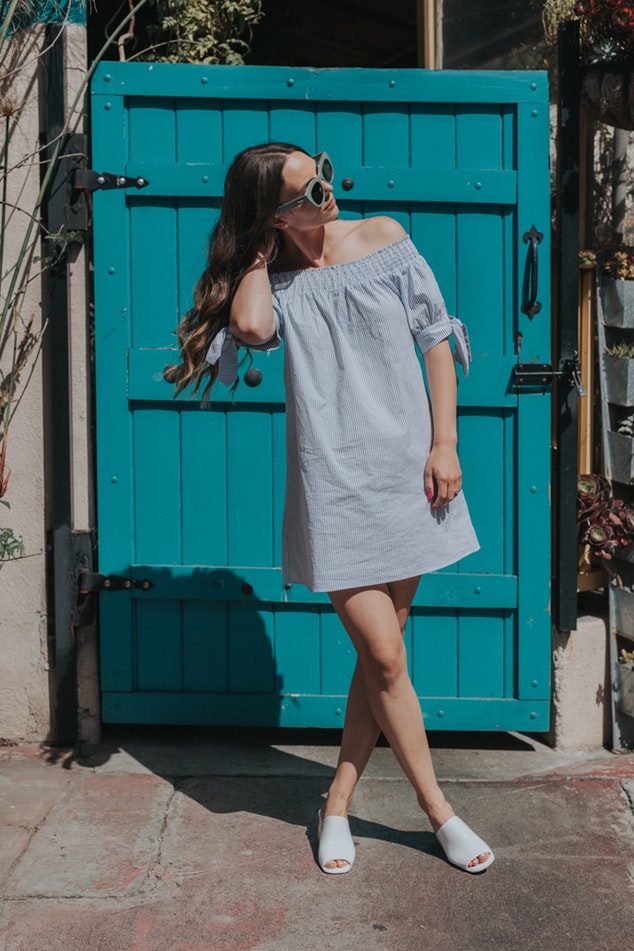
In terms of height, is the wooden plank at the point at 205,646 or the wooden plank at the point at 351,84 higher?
the wooden plank at the point at 351,84

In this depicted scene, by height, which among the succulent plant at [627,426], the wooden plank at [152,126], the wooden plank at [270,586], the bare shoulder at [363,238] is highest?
the wooden plank at [152,126]

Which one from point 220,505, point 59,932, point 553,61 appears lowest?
point 59,932

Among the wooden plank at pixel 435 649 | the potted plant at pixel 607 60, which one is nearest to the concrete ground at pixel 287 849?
the wooden plank at pixel 435 649

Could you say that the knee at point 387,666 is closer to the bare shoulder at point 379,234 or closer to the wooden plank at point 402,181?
the bare shoulder at point 379,234

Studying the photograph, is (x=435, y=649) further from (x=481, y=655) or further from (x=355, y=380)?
(x=355, y=380)

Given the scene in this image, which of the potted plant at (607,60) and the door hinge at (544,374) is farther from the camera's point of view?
the door hinge at (544,374)

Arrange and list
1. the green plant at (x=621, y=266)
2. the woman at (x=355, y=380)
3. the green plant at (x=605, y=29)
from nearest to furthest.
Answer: the woman at (x=355, y=380) < the green plant at (x=605, y=29) < the green plant at (x=621, y=266)

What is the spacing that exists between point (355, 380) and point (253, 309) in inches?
12.2

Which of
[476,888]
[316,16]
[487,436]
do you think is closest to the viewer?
[476,888]

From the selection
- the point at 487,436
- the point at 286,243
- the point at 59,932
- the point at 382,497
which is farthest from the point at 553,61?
the point at 59,932

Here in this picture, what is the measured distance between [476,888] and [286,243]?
174cm

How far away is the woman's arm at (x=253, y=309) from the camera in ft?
9.52

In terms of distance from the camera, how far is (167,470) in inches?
150

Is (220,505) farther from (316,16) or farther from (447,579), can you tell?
(316,16)
